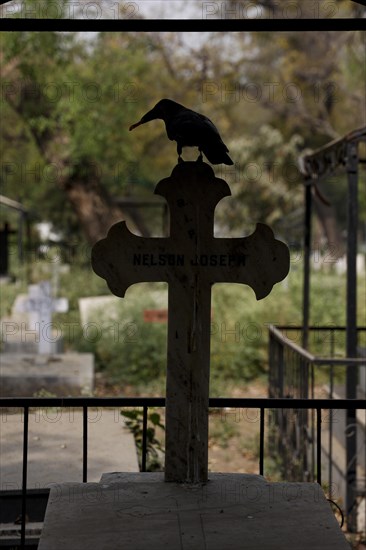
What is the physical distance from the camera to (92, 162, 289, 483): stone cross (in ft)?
10.9

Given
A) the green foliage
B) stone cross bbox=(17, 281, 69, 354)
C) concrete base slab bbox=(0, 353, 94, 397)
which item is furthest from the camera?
stone cross bbox=(17, 281, 69, 354)

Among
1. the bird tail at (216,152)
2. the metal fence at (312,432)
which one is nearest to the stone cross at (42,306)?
the metal fence at (312,432)

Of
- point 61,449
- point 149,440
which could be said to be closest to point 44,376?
point 149,440

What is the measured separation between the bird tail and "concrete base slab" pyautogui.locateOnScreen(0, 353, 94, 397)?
6.38 m

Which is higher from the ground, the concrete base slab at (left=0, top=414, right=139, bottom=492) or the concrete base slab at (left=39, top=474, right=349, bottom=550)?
the concrete base slab at (left=39, top=474, right=349, bottom=550)

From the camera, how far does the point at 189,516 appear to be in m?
2.95

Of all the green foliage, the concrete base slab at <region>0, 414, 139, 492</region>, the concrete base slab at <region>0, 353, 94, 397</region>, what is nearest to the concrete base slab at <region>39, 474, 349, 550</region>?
the concrete base slab at <region>0, 414, 139, 492</region>

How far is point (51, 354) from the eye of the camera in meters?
12.5

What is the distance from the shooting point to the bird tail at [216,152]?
10.8 feet

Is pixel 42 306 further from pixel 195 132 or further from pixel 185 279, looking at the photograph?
pixel 195 132

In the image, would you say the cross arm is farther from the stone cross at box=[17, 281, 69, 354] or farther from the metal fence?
the stone cross at box=[17, 281, 69, 354]

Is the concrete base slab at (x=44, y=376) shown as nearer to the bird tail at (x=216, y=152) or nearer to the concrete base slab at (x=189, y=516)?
the concrete base slab at (x=189, y=516)

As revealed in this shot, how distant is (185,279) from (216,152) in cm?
52

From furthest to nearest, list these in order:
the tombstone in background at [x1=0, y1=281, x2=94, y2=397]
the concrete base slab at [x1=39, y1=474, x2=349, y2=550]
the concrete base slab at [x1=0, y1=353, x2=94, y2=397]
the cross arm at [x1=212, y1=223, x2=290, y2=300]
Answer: the tombstone in background at [x1=0, y1=281, x2=94, y2=397], the concrete base slab at [x1=0, y1=353, x2=94, y2=397], the cross arm at [x1=212, y1=223, x2=290, y2=300], the concrete base slab at [x1=39, y1=474, x2=349, y2=550]
